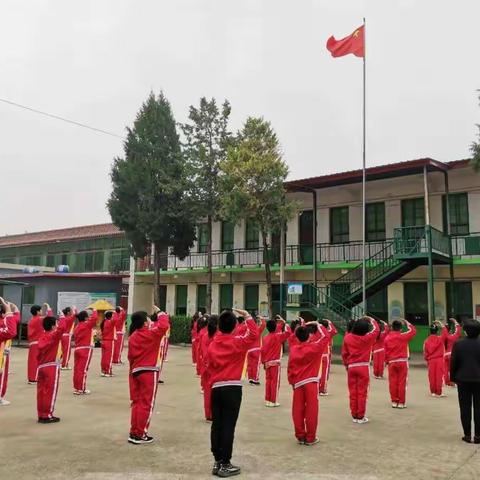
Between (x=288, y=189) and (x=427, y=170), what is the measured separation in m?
6.16

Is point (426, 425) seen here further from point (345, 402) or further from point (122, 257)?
point (122, 257)

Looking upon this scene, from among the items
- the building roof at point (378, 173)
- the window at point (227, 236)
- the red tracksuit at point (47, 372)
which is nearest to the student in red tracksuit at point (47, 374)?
the red tracksuit at point (47, 372)

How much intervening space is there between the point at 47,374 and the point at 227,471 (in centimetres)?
394

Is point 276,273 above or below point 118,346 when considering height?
above

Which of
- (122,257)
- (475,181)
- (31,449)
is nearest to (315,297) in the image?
(475,181)

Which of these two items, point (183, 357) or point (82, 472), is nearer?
point (82, 472)

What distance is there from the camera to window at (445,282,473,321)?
19359 mm

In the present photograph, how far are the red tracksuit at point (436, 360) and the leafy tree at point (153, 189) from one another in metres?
14.3

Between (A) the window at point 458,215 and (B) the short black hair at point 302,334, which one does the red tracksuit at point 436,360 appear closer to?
(B) the short black hair at point 302,334

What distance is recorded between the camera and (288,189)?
22.4m

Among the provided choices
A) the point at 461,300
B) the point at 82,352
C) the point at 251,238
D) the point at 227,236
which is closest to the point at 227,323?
the point at 82,352

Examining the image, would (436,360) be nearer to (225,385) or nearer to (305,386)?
(305,386)

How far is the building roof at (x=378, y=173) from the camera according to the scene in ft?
59.5

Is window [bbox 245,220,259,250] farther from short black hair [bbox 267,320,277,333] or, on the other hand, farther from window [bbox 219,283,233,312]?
short black hair [bbox 267,320,277,333]
